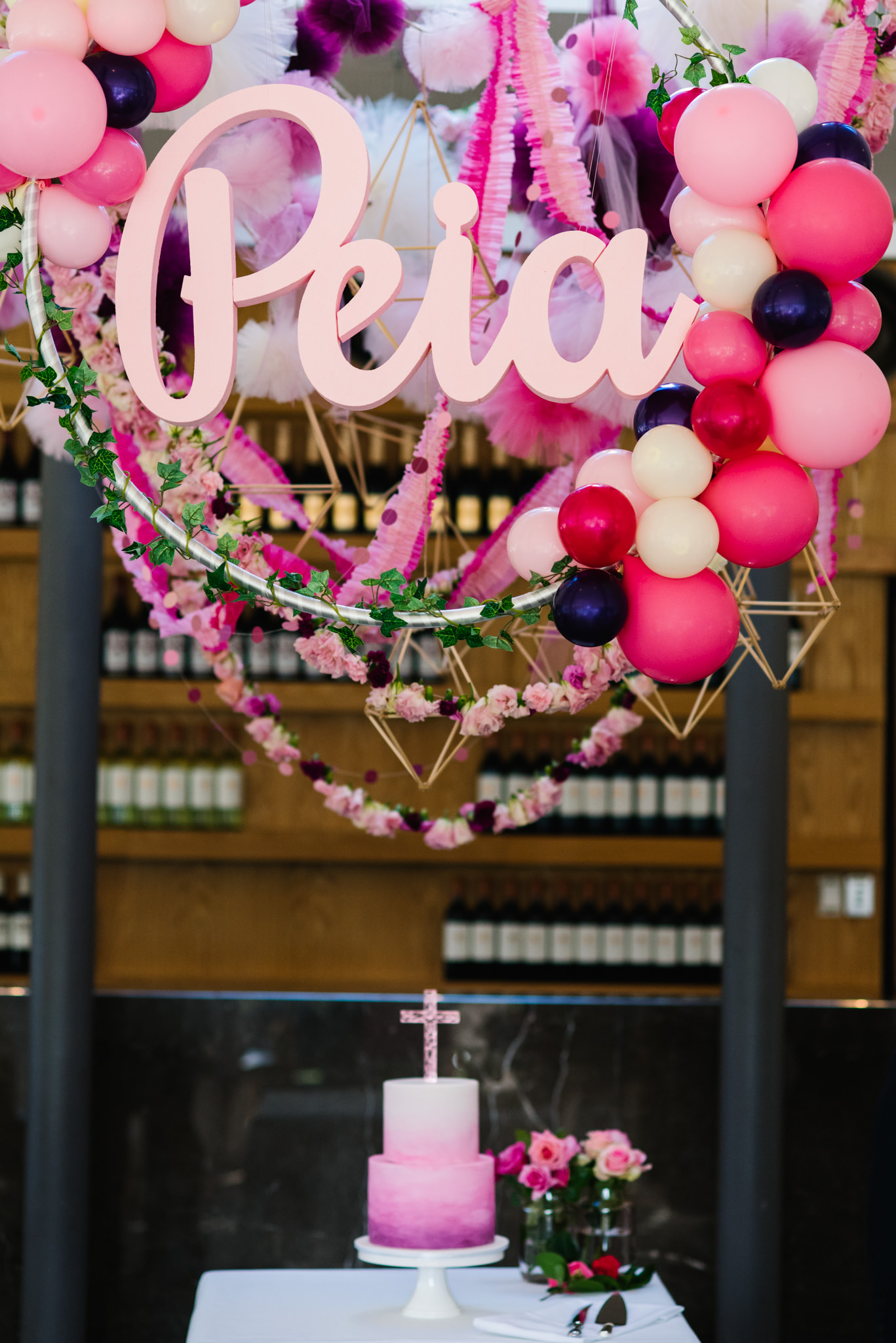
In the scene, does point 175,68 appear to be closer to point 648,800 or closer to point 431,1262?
point 431,1262

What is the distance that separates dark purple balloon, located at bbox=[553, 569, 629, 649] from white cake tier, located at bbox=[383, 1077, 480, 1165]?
3.08ft

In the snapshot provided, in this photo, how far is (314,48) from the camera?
1853 mm

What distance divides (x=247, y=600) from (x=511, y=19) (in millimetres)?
797

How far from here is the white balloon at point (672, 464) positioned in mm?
1278

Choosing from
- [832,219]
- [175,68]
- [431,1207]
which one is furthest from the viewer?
[431,1207]

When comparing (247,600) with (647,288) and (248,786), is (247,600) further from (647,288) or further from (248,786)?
(248,786)

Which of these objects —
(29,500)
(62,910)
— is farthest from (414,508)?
(29,500)

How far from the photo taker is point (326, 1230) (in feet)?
8.87

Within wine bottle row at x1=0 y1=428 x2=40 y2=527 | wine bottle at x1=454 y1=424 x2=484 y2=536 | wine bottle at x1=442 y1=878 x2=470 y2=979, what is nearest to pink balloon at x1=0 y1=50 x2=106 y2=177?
wine bottle at x1=454 y1=424 x2=484 y2=536

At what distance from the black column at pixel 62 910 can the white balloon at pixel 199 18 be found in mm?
1317

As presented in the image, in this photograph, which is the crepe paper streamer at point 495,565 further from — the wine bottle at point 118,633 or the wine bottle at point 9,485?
the wine bottle at point 9,485

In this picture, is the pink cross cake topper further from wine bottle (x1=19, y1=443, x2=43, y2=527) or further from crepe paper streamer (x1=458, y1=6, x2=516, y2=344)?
wine bottle (x1=19, y1=443, x2=43, y2=527)

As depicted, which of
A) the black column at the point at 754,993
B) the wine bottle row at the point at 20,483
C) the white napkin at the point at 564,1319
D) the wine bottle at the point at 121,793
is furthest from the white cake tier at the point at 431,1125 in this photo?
the wine bottle row at the point at 20,483

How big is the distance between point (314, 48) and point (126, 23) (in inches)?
24.9
